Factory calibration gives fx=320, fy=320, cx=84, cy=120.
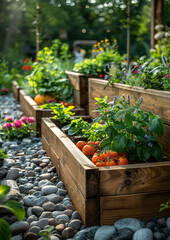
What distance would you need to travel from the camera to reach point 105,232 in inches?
80.7

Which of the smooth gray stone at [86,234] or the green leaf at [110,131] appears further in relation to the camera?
the green leaf at [110,131]

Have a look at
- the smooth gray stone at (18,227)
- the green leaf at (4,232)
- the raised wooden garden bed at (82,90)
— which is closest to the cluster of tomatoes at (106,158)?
the smooth gray stone at (18,227)

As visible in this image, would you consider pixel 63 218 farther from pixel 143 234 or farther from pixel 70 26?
pixel 70 26

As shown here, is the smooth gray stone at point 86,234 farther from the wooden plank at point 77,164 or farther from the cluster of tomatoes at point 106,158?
the cluster of tomatoes at point 106,158

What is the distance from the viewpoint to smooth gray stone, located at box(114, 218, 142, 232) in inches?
81.9

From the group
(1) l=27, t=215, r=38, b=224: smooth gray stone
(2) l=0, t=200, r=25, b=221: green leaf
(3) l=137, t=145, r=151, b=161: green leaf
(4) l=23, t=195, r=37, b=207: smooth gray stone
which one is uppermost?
(3) l=137, t=145, r=151, b=161: green leaf

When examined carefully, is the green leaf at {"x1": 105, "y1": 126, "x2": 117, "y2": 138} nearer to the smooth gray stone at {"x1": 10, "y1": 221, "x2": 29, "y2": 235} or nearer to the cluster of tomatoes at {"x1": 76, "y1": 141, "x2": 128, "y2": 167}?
the cluster of tomatoes at {"x1": 76, "y1": 141, "x2": 128, "y2": 167}

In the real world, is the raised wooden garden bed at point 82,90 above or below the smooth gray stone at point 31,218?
above

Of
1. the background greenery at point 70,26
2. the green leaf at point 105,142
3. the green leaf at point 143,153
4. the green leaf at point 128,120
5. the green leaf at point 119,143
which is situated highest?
the background greenery at point 70,26

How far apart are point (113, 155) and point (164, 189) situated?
49 centimetres

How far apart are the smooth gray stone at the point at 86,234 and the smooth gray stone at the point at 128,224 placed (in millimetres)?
153

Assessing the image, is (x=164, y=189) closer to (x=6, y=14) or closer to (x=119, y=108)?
(x=119, y=108)

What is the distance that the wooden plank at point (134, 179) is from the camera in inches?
84.1

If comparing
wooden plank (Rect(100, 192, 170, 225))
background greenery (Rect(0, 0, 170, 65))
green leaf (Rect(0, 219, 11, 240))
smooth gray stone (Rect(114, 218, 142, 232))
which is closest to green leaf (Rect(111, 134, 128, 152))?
wooden plank (Rect(100, 192, 170, 225))
